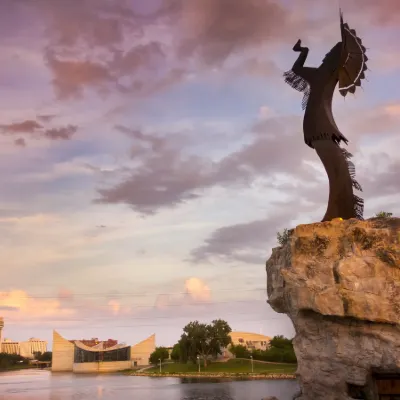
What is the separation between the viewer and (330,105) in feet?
76.1

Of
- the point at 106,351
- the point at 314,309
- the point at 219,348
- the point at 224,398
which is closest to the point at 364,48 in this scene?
the point at 314,309

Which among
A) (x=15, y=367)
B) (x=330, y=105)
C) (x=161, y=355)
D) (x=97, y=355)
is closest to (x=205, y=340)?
(x=161, y=355)

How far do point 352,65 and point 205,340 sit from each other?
67024mm

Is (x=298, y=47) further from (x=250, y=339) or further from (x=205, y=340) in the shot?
(x=250, y=339)

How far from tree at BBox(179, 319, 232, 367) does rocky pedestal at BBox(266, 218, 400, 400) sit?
211 ft

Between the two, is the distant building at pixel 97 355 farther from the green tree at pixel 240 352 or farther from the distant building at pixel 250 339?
the green tree at pixel 240 352

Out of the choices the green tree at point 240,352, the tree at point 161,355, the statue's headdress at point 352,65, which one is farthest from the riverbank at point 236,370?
the statue's headdress at point 352,65

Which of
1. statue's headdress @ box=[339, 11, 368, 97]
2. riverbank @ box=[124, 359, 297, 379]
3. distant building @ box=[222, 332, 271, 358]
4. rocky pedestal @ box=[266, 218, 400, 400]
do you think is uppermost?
statue's headdress @ box=[339, 11, 368, 97]

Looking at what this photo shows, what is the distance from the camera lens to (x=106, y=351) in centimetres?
12662

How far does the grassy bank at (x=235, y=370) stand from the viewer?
6719 cm

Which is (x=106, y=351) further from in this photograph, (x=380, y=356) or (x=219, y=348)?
(x=380, y=356)

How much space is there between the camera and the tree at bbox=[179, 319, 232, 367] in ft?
272

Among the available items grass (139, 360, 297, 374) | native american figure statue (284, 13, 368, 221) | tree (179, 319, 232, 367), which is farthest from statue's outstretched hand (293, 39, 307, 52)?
tree (179, 319, 232, 367)

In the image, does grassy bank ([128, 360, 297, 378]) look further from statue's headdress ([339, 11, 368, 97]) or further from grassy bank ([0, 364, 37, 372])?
grassy bank ([0, 364, 37, 372])
